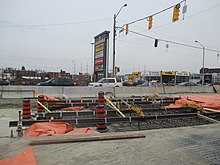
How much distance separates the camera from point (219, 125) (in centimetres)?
712

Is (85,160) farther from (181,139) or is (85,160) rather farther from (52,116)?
(52,116)

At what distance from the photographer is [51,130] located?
6000mm

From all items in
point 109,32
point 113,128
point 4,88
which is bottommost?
point 113,128

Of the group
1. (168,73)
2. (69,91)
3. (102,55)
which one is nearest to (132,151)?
(69,91)

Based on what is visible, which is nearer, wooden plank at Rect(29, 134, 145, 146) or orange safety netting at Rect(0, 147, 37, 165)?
orange safety netting at Rect(0, 147, 37, 165)

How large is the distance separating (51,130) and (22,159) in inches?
84.7

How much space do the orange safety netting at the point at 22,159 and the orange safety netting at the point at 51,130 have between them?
1528 mm

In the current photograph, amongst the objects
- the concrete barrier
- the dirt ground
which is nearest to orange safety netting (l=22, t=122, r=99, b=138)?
the dirt ground

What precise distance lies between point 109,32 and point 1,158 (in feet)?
91.2

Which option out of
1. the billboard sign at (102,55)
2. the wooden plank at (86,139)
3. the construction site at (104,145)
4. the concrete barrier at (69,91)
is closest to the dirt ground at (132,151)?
the construction site at (104,145)

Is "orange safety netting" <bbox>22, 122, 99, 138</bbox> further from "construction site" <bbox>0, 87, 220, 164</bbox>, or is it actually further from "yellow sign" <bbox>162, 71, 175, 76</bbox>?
"yellow sign" <bbox>162, 71, 175, 76</bbox>

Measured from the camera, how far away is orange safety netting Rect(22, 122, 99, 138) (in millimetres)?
5742

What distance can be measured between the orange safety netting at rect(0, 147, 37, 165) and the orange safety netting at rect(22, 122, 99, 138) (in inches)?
60.2

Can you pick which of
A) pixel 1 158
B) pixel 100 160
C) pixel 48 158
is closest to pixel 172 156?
pixel 100 160
